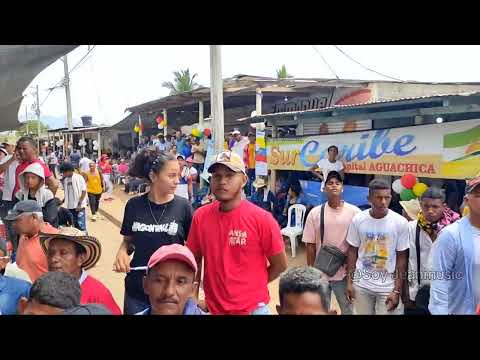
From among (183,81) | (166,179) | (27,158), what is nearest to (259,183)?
(27,158)

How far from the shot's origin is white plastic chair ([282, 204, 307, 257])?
7.31m

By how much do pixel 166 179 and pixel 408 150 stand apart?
4120 mm

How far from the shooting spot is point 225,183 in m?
2.46

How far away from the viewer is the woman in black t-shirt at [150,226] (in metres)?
2.71

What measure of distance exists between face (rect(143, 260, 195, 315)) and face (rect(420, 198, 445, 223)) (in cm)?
193

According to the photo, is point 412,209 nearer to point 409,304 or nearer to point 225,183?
point 409,304

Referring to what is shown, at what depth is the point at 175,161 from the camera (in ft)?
9.82

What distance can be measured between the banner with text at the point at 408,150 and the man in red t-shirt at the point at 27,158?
13.8 ft

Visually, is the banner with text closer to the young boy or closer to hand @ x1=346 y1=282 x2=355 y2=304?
hand @ x1=346 y1=282 x2=355 y2=304
